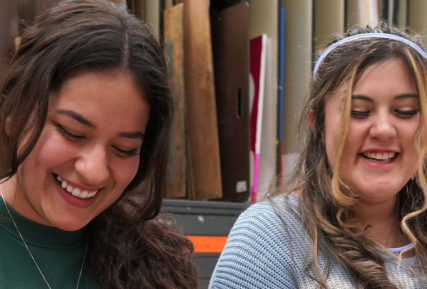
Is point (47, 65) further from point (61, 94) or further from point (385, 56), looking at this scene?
point (385, 56)

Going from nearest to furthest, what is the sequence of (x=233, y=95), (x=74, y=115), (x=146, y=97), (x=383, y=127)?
(x=74, y=115)
(x=146, y=97)
(x=383, y=127)
(x=233, y=95)

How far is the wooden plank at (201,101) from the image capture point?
6.34 ft

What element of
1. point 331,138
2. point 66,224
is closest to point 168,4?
point 331,138

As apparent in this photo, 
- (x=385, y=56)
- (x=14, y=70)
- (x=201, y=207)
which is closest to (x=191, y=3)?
(x=201, y=207)

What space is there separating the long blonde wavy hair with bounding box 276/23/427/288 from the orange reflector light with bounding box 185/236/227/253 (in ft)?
1.67

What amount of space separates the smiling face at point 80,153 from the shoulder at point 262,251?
34cm

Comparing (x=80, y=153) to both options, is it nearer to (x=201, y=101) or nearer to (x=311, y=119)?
(x=311, y=119)

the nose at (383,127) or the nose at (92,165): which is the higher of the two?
the nose at (383,127)

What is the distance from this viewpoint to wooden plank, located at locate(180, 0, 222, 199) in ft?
6.34

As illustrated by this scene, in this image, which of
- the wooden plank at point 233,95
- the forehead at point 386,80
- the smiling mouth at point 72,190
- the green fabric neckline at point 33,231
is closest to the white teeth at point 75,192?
the smiling mouth at point 72,190

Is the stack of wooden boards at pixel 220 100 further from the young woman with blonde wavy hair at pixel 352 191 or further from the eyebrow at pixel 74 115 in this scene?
the eyebrow at pixel 74 115

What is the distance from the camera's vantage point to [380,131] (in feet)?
4.15

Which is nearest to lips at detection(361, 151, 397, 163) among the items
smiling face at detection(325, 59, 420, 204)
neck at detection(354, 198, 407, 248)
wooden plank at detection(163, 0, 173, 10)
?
smiling face at detection(325, 59, 420, 204)

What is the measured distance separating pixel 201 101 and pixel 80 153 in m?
0.94
